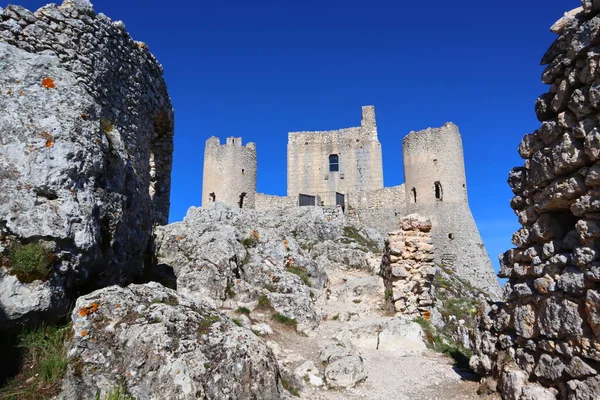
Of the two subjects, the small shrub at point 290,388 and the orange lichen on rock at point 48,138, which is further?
the small shrub at point 290,388

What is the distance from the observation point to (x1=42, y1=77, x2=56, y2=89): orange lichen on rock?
4.95 meters

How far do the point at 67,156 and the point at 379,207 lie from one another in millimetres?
22650

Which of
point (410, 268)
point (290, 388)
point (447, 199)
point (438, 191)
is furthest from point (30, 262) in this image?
point (438, 191)

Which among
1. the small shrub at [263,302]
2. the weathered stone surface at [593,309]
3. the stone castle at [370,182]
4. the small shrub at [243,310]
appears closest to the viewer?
the weathered stone surface at [593,309]

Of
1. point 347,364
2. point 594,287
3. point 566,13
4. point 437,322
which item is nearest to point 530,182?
Result: point 594,287

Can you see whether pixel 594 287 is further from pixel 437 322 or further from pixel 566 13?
pixel 437 322

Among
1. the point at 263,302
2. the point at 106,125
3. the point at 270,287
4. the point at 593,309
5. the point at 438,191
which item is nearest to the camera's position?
the point at 593,309

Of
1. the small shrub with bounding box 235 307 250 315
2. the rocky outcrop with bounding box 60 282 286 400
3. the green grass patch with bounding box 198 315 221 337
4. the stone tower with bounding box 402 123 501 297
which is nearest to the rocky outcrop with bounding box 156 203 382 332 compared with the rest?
the small shrub with bounding box 235 307 250 315

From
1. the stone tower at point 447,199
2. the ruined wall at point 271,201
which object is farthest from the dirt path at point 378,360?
the ruined wall at point 271,201

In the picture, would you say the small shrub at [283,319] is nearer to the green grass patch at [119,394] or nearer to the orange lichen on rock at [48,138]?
the green grass patch at [119,394]

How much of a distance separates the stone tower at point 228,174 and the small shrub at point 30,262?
2408 cm

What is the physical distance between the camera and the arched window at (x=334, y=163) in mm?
30906

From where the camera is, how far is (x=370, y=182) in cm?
3028

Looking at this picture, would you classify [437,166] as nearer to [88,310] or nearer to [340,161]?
[340,161]
